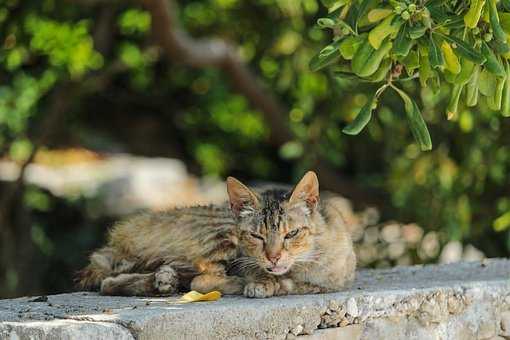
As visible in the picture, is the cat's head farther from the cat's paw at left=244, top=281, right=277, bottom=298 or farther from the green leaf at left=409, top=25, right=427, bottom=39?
the green leaf at left=409, top=25, right=427, bottom=39

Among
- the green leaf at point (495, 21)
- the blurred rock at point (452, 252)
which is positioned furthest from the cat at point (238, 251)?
the blurred rock at point (452, 252)

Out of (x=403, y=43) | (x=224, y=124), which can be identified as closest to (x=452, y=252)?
(x=224, y=124)

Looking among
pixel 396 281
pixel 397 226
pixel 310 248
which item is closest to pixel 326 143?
pixel 397 226

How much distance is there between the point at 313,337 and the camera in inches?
185

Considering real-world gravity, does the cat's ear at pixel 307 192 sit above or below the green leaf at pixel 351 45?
below

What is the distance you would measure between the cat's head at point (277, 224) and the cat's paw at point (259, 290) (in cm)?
13

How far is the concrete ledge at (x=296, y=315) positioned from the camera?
166 inches

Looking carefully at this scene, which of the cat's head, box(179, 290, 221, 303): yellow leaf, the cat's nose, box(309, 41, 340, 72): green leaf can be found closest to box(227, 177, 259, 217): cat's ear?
the cat's head

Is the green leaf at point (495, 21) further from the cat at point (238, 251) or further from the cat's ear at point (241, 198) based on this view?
the cat's ear at point (241, 198)

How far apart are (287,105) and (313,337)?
617cm

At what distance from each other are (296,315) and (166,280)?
2.52ft

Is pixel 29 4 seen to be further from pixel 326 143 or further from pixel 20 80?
pixel 326 143

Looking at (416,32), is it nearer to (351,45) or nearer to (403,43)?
(403,43)

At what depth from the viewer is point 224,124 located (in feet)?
36.4
